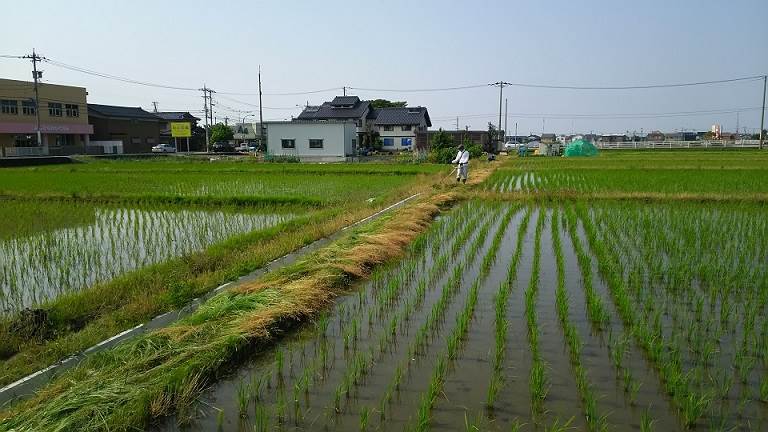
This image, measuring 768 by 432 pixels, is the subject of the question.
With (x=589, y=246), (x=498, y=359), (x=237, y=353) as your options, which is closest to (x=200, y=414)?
(x=237, y=353)

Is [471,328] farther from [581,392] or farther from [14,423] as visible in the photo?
[14,423]

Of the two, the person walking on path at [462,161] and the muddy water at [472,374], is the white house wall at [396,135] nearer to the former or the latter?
the person walking on path at [462,161]

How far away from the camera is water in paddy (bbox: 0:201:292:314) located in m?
5.79

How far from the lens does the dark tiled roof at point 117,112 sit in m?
41.5

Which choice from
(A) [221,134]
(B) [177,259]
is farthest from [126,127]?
(B) [177,259]

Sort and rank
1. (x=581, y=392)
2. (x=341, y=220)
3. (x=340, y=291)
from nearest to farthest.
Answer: (x=581, y=392) < (x=340, y=291) < (x=341, y=220)

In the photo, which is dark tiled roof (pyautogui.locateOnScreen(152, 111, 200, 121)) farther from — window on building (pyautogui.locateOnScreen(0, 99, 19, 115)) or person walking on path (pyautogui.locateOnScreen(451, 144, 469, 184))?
person walking on path (pyautogui.locateOnScreen(451, 144, 469, 184))

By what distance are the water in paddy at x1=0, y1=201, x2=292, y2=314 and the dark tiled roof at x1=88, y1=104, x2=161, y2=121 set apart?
107 feet

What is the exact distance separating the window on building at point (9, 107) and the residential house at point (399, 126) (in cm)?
2574

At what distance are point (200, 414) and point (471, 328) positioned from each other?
222 cm

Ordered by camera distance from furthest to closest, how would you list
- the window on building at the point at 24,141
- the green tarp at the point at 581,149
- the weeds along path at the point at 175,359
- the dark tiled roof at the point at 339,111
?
the dark tiled roof at the point at 339,111 → the green tarp at the point at 581,149 → the window on building at the point at 24,141 → the weeds along path at the point at 175,359

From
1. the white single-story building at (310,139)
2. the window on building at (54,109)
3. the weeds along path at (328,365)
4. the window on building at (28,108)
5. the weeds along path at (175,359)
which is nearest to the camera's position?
the weeds along path at (175,359)

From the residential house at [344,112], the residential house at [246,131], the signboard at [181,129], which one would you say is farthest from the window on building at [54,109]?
the residential house at [246,131]

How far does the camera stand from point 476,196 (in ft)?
44.8
